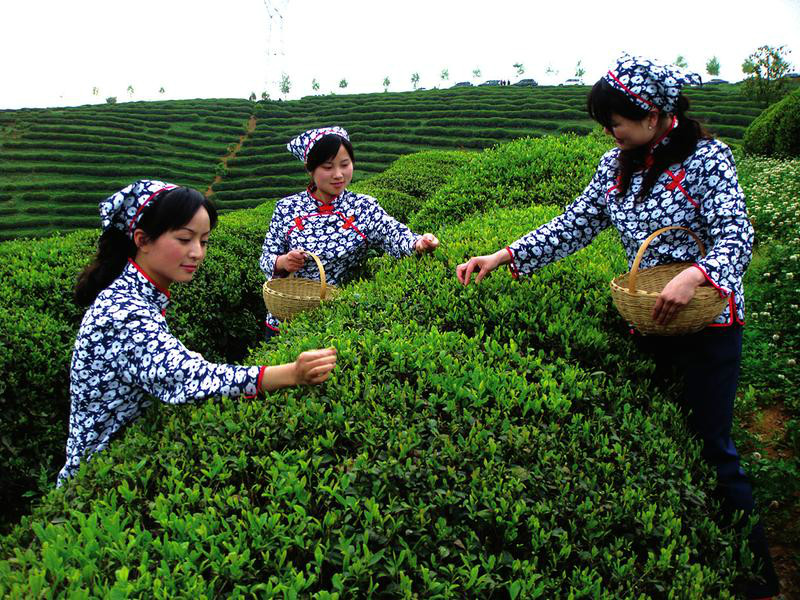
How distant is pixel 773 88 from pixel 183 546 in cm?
3453

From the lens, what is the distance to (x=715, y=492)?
7.93 feet

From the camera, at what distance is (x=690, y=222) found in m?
2.48

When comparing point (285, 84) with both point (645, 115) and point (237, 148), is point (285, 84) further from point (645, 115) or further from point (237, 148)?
point (645, 115)

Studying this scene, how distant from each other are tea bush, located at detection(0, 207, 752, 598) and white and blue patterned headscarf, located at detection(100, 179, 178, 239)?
2.70 feet

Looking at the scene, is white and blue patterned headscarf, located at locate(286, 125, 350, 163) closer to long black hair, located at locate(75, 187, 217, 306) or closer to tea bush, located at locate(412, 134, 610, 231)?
long black hair, located at locate(75, 187, 217, 306)

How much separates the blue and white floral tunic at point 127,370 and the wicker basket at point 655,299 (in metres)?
1.60

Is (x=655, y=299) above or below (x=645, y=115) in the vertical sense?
below

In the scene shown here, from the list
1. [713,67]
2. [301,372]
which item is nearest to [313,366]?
[301,372]

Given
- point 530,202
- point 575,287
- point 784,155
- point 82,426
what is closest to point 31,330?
point 82,426

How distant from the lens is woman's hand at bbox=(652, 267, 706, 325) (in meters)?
2.18

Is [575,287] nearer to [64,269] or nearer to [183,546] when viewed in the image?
[183,546]

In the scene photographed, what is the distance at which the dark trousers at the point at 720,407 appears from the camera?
7.74 feet

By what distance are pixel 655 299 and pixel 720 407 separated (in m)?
0.60

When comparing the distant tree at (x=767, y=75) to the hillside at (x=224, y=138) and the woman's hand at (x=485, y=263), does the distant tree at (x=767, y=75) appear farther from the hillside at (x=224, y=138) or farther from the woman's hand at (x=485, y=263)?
the woman's hand at (x=485, y=263)
